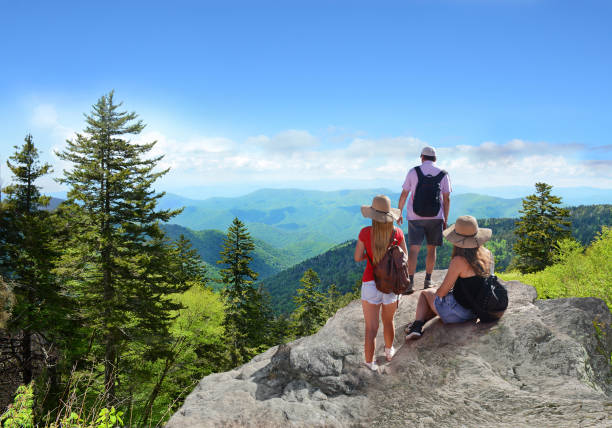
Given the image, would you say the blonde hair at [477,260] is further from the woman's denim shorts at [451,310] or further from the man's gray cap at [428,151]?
the man's gray cap at [428,151]

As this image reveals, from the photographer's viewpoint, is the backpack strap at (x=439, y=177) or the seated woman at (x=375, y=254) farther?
the backpack strap at (x=439, y=177)

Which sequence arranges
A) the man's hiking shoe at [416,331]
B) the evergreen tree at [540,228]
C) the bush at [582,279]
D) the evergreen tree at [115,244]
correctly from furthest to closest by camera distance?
the evergreen tree at [540,228] < the evergreen tree at [115,244] < the bush at [582,279] < the man's hiking shoe at [416,331]

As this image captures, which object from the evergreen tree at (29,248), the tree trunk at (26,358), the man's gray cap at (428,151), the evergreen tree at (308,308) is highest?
the man's gray cap at (428,151)

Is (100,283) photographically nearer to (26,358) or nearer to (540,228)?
(26,358)

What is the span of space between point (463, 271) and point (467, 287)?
28 centimetres

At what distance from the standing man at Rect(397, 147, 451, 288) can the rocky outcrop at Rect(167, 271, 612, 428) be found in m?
1.78

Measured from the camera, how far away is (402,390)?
4.71m

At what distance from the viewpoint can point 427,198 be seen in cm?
639

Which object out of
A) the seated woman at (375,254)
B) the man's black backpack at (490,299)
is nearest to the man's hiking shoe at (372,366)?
the seated woman at (375,254)

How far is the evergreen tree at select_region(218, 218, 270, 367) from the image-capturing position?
25422 millimetres

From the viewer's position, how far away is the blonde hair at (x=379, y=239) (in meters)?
4.86

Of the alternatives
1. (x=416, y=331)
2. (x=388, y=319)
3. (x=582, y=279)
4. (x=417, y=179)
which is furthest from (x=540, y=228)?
(x=388, y=319)

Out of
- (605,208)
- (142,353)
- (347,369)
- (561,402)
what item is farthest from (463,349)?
(605,208)

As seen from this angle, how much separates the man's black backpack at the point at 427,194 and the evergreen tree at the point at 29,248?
19.9 metres
